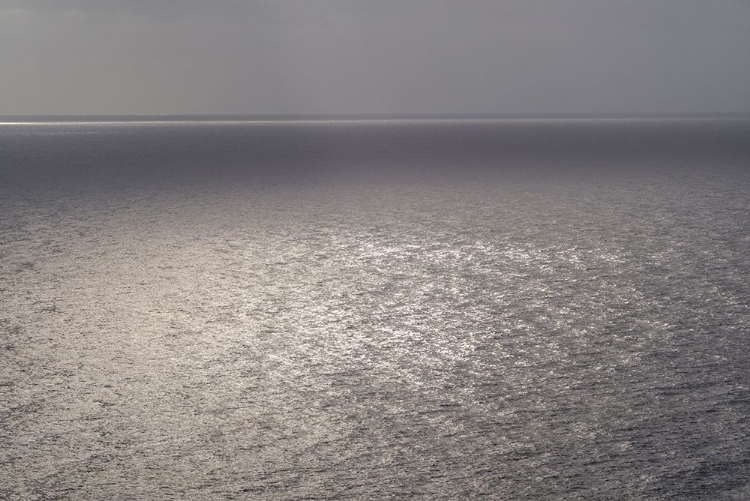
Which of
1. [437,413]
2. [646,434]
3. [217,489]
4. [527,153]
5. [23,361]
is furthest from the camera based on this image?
[527,153]

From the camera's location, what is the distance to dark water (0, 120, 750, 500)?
3.06 m

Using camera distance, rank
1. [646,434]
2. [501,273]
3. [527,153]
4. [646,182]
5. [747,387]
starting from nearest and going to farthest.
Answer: [646,434] < [747,387] < [501,273] < [646,182] < [527,153]

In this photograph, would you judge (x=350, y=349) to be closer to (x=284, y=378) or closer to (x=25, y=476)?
(x=284, y=378)

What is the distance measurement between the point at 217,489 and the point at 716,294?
151 inches

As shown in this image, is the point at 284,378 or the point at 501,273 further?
the point at 501,273

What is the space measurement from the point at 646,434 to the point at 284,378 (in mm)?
1627

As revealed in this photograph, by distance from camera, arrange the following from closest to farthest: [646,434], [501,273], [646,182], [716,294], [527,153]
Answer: [646,434] < [716,294] < [501,273] < [646,182] < [527,153]

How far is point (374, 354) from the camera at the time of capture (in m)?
4.40

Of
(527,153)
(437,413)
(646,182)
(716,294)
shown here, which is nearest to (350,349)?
(437,413)

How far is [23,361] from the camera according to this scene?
430 cm

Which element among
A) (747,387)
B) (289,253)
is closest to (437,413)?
(747,387)

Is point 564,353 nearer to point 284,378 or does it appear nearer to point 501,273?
point 284,378

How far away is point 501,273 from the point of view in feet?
20.5

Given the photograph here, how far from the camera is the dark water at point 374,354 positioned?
3061 millimetres
